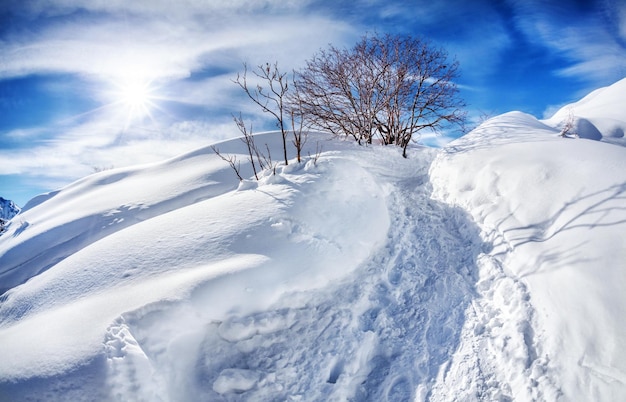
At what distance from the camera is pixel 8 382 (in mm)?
2303

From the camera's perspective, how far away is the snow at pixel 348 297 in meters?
2.38

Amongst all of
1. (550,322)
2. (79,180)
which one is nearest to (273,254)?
(550,322)

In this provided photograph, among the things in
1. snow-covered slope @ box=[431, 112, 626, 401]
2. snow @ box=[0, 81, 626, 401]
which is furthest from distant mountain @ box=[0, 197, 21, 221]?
snow-covered slope @ box=[431, 112, 626, 401]

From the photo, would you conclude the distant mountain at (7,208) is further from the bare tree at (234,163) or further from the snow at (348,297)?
the snow at (348,297)

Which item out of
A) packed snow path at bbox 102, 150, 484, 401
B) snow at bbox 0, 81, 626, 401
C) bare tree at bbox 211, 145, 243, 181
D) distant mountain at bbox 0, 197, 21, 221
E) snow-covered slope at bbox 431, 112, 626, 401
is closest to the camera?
snow-covered slope at bbox 431, 112, 626, 401

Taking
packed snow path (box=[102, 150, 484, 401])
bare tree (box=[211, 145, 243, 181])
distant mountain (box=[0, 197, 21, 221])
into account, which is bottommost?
distant mountain (box=[0, 197, 21, 221])

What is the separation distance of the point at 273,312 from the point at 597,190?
3.95 metres

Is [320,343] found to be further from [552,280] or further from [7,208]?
[7,208]

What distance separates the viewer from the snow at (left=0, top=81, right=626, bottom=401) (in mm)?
2379

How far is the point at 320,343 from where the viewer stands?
9.76ft

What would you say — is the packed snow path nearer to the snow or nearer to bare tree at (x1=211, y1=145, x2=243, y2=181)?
the snow

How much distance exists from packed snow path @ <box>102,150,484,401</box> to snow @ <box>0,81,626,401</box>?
13 millimetres

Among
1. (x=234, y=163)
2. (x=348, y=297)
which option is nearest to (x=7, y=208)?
(x=234, y=163)

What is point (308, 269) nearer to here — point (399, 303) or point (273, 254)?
point (273, 254)
